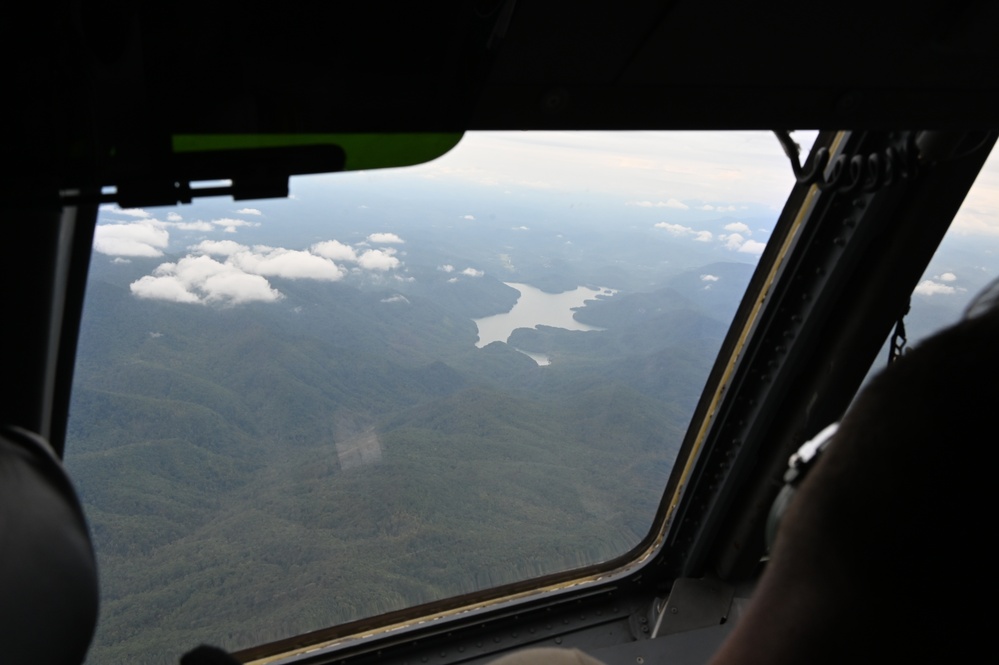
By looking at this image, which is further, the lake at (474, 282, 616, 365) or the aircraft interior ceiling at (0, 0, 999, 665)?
the lake at (474, 282, 616, 365)

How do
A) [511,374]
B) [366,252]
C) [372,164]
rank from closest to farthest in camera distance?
[372,164] < [366,252] < [511,374]

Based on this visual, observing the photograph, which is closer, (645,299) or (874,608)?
(874,608)

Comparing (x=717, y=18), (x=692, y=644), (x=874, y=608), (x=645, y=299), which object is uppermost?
(x=717, y=18)

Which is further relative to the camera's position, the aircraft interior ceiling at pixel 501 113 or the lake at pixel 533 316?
the lake at pixel 533 316

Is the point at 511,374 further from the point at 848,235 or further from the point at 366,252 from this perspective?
the point at 848,235

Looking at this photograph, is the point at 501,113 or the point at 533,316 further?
the point at 533,316

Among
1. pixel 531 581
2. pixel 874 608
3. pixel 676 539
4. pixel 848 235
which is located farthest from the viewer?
pixel 676 539

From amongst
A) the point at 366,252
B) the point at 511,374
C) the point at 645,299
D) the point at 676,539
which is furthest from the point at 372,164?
the point at 676,539

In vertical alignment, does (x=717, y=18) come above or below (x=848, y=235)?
above
